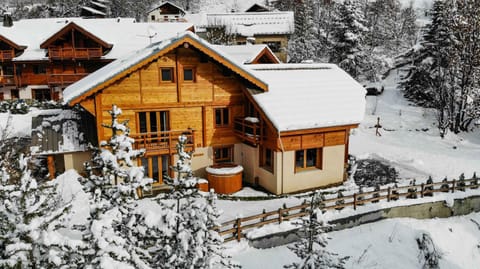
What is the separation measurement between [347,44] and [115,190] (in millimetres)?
34725

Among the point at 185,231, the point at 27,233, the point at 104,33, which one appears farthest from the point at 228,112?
the point at 104,33

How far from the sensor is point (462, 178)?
19.6 metres

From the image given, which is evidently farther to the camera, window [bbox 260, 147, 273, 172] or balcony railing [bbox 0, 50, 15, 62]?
balcony railing [bbox 0, 50, 15, 62]

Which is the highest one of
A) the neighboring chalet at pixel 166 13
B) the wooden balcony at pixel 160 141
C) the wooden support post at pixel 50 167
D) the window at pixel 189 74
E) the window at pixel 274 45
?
the neighboring chalet at pixel 166 13

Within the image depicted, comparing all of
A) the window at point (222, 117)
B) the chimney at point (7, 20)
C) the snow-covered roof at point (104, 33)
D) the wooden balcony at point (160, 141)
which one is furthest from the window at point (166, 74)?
the chimney at point (7, 20)

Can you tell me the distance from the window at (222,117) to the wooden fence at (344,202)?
6100 mm

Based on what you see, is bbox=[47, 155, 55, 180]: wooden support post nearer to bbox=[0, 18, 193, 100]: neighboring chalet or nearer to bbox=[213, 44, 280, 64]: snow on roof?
bbox=[213, 44, 280, 64]: snow on roof

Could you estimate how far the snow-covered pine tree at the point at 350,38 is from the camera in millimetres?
37569

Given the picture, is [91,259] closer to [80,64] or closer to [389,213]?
[389,213]

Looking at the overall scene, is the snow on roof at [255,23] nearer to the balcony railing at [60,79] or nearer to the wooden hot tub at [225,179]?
the balcony railing at [60,79]

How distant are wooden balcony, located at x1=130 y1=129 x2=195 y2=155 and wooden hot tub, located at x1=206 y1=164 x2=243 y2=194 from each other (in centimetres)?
171

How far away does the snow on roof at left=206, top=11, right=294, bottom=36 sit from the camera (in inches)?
1882

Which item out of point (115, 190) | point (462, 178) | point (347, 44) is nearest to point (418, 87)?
point (347, 44)

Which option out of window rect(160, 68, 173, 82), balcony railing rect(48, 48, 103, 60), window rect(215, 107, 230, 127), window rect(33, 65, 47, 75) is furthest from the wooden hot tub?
window rect(33, 65, 47, 75)
